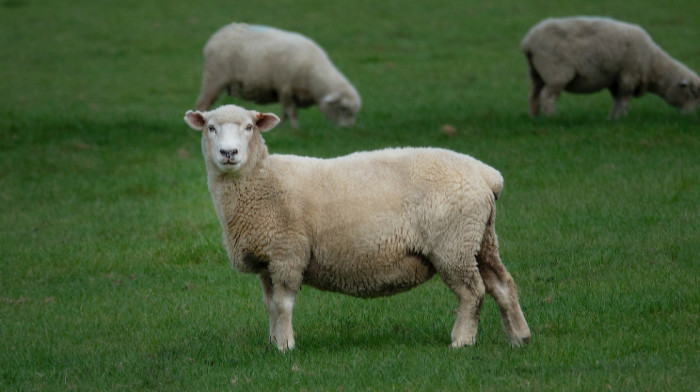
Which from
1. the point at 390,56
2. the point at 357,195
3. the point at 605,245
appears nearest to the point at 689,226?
the point at 605,245

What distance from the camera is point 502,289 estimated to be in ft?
21.6

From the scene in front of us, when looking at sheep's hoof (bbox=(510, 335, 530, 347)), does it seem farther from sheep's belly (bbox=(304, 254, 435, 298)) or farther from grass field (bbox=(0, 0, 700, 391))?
sheep's belly (bbox=(304, 254, 435, 298))

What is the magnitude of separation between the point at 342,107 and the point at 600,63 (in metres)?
4.55

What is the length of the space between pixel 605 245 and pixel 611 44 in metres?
7.72

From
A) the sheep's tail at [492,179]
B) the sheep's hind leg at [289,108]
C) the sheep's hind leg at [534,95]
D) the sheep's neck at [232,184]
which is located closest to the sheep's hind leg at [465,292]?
the sheep's tail at [492,179]

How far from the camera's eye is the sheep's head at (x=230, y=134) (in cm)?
645

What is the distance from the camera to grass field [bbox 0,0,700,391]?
6219 mm

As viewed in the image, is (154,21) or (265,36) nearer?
(265,36)

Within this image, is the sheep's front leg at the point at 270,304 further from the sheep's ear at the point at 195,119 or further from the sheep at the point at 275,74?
the sheep at the point at 275,74

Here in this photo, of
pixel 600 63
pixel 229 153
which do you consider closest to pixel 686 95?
pixel 600 63

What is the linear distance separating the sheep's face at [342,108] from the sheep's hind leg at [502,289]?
1061cm

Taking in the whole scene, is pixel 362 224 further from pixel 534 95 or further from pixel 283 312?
pixel 534 95

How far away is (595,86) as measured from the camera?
640 inches

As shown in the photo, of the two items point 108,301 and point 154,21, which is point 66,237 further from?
point 154,21
